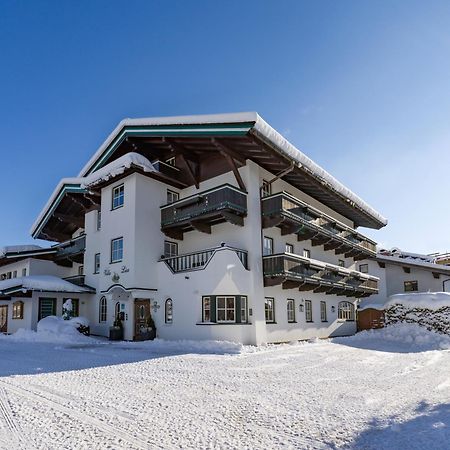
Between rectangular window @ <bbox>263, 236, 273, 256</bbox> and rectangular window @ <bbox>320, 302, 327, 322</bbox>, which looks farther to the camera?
rectangular window @ <bbox>320, 302, 327, 322</bbox>

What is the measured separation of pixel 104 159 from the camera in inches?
981

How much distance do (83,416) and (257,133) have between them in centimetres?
1395

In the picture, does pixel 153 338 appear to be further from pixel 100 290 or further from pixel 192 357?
pixel 192 357

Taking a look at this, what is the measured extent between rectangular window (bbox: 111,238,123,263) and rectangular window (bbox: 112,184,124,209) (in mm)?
1984

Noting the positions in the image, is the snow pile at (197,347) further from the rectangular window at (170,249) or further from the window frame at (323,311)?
the window frame at (323,311)

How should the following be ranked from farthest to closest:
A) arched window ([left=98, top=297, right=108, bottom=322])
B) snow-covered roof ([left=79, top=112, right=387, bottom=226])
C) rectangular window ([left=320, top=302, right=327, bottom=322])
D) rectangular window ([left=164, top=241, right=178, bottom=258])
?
rectangular window ([left=320, top=302, right=327, bottom=322]), arched window ([left=98, top=297, right=108, bottom=322]), rectangular window ([left=164, top=241, right=178, bottom=258]), snow-covered roof ([left=79, top=112, right=387, bottom=226])

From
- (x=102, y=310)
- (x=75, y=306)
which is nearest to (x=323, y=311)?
(x=102, y=310)

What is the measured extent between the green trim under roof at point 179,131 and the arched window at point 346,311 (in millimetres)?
15885

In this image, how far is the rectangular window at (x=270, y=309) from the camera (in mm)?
20000

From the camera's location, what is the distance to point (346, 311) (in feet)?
94.3

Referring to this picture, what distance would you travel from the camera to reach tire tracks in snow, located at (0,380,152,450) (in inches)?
201

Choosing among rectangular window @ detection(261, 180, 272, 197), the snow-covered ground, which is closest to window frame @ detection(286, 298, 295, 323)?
rectangular window @ detection(261, 180, 272, 197)

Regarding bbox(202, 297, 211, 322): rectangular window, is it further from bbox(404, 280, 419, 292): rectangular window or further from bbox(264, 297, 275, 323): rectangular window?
bbox(404, 280, 419, 292): rectangular window

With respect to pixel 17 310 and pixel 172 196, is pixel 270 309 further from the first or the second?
pixel 17 310
